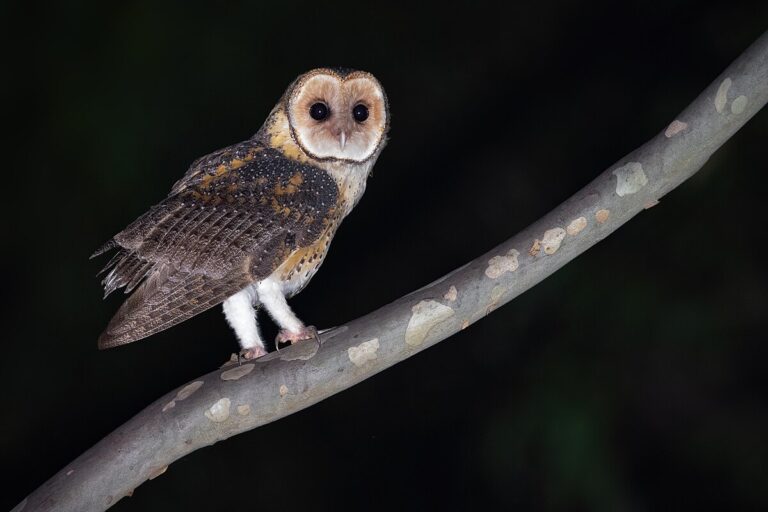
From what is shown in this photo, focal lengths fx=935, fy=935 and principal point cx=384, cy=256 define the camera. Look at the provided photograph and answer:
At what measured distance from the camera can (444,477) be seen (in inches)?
155

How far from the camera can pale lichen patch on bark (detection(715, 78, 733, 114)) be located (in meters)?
1.75

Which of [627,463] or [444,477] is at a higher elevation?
[444,477]

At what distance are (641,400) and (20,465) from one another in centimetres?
257

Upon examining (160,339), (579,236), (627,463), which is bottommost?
(627,463)

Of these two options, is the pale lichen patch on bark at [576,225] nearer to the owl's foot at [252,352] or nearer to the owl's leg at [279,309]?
the owl's leg at [279,309]

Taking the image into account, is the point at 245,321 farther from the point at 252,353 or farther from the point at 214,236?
the point at 214,236

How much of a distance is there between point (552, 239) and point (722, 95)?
0.41 meters

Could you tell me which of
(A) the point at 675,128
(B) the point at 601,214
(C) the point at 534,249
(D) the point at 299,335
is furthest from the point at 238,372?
(A) the point at 675,128

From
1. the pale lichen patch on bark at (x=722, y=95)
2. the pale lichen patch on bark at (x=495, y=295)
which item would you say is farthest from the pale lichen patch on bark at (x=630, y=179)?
→ the pale lichen patch on bark at (x=495, y=295)

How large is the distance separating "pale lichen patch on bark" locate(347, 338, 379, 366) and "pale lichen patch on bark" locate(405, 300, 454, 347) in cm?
7

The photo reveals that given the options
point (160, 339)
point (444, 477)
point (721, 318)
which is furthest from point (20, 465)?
point (721, 318)

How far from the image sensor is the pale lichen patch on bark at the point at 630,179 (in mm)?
1794

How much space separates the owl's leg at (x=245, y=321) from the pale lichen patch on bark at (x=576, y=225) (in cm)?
75

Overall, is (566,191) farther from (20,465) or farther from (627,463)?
(20,465)
